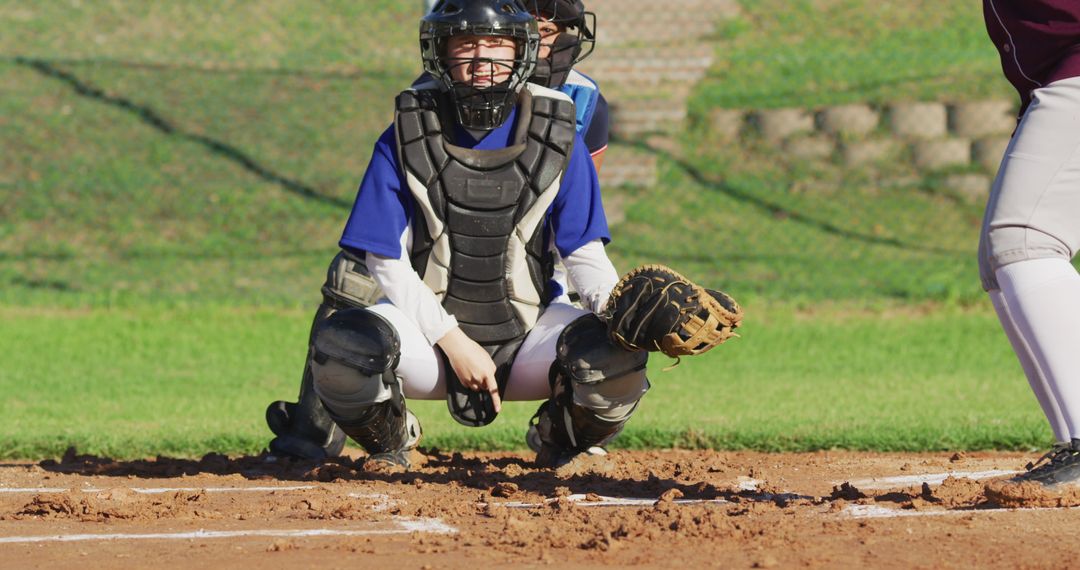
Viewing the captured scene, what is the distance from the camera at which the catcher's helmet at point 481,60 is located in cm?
452

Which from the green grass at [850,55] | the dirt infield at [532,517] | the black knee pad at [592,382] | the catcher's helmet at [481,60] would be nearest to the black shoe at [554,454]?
the dirt infield at [532,517]

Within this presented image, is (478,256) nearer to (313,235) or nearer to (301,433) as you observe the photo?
(301,433)

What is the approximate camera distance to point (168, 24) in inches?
624

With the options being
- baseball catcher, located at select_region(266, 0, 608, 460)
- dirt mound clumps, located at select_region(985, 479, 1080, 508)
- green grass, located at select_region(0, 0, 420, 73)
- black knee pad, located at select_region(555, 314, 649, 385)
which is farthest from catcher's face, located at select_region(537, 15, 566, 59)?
green grass, located at select_region(0, 0, 420, 73)

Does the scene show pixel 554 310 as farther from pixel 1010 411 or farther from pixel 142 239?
pixel 142 239

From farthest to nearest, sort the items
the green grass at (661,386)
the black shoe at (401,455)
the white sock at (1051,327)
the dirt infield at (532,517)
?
the green grass at (661,386) < the black shoe at (401,455) < the white sock at (1051,327) < the dirt infield at (532,517)

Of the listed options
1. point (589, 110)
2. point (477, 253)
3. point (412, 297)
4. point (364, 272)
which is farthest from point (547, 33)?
point (412, 297)

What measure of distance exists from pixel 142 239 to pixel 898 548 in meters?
9.19

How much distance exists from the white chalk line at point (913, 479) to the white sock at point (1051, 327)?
1035 mm

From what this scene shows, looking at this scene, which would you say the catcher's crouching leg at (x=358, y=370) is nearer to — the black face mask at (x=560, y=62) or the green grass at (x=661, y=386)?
the green grass at (x=661, y=386)

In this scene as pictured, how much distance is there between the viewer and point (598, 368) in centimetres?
439

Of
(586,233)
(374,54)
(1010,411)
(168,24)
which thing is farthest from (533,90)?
(168,24)

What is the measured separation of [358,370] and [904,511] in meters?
1.76

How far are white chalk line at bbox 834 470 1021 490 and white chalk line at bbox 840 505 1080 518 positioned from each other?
737 millimetres
